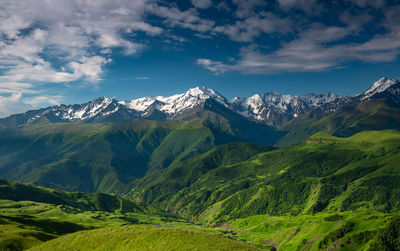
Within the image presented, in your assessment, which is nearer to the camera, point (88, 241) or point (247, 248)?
point (247, 248)

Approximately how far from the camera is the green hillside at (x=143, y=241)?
260 feet

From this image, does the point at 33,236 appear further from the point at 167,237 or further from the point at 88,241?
the point at 167,237

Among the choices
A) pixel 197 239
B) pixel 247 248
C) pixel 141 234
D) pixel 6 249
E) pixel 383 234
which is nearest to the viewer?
A: pixel 247 248

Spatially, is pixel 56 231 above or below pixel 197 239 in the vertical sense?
below

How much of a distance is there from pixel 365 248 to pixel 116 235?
6913 inches

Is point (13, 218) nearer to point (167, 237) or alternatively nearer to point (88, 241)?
point (88, 241)

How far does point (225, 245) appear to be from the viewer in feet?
256

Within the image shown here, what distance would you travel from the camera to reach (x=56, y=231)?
647 feet

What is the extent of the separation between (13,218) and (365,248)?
764 ft

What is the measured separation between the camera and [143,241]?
85688mm

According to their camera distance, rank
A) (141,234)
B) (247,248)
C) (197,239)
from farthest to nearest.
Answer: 1. (141,234)
2. (197,239)
3. (247,248)

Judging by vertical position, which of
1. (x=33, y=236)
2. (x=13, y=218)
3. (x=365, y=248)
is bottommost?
(x=365, y=248)

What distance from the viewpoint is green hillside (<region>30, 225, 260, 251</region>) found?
260ft

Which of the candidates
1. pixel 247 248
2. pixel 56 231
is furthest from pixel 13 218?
pixel 247 248
